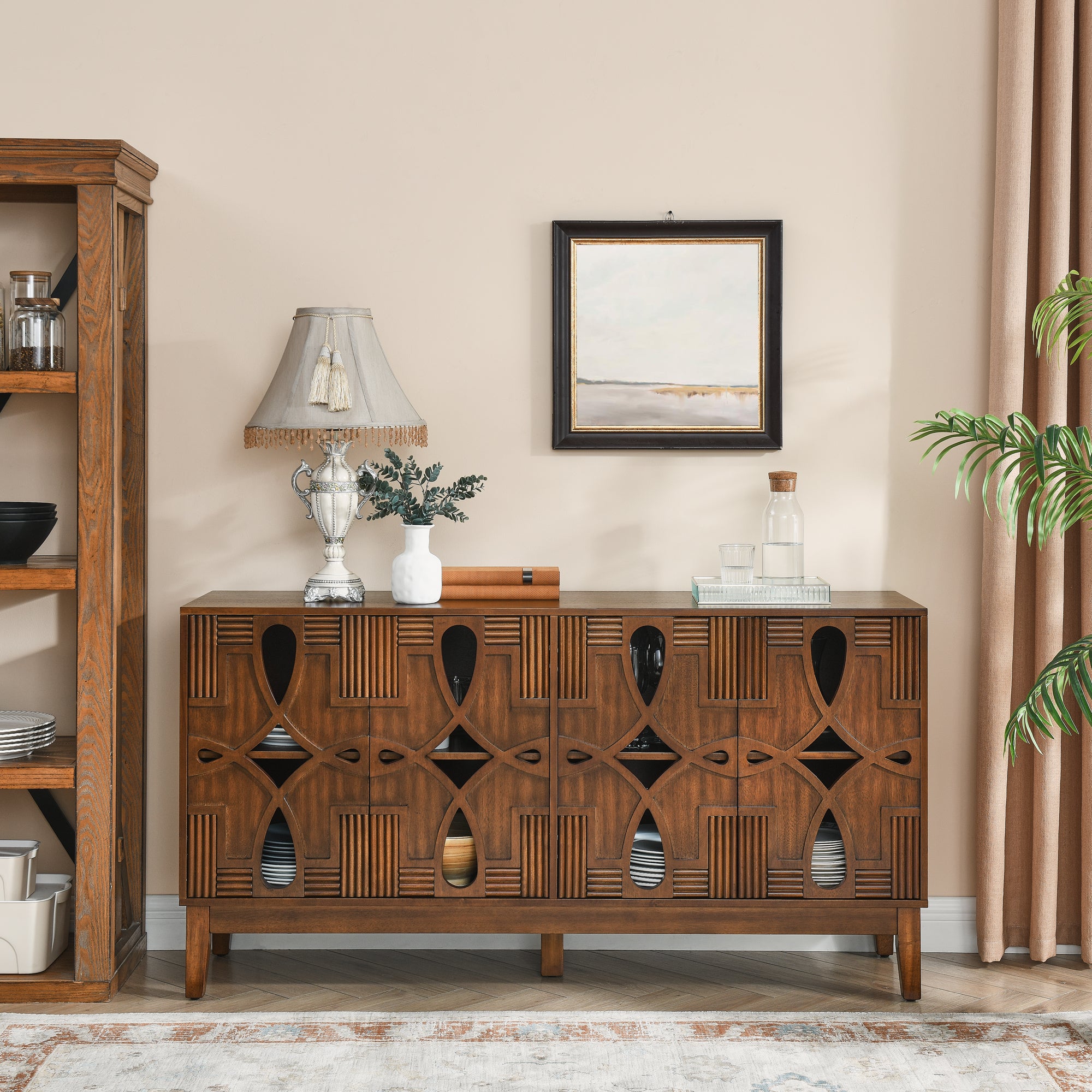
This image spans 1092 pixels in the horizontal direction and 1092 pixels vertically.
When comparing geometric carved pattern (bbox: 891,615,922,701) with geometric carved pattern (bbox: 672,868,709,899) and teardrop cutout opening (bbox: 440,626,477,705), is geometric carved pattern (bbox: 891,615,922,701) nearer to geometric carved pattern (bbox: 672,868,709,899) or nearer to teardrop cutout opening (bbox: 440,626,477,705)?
geometric carved pattern (bbox: 672,868,709,899)

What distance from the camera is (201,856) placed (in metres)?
2.55

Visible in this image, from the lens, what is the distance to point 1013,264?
274cm

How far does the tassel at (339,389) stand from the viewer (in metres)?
2.55

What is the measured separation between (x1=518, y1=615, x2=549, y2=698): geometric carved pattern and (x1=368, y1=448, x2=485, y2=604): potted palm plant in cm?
25

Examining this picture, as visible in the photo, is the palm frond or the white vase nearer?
the palm frond

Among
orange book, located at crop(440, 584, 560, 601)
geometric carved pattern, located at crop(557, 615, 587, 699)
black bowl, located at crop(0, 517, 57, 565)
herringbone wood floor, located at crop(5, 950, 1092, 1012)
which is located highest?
black bowl, located at crop(0, 517, 57, 565)

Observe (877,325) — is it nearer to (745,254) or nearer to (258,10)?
(745,254)

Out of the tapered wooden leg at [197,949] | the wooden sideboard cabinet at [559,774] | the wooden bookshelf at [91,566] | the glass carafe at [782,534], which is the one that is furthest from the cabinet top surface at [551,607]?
the tapered wooden leg at [197,949]

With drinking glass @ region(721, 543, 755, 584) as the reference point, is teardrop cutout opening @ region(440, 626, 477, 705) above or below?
below

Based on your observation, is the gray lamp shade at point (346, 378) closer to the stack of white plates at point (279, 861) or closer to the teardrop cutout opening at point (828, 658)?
the stack of white plates at point (279, 861)

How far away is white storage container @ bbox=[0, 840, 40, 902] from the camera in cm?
263

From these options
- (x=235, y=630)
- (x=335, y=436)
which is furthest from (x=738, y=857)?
(x=335, y=436)

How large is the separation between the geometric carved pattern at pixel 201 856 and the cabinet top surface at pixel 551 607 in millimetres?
495

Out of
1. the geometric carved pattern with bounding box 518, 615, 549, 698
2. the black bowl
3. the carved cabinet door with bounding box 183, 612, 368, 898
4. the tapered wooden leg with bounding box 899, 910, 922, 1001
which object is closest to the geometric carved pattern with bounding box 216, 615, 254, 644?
the carved cabinet door with bounding box 183, 612, 368, 898
